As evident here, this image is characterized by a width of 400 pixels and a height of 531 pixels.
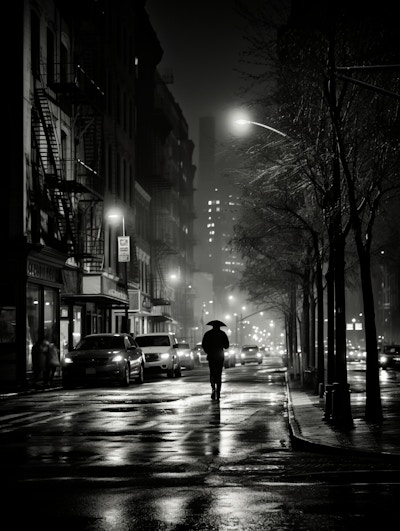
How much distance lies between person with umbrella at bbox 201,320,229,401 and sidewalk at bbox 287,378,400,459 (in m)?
2.96

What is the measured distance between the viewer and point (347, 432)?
15641mm

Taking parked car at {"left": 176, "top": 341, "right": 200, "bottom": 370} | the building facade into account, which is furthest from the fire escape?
parked car at {"left": 176, "top": 341, "right": 200, "bottom": 370}

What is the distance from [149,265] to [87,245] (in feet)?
82.8

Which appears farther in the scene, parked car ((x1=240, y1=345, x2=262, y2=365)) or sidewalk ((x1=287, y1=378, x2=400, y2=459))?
parked car ((x1=240, y1=345, x2=262, y2=365))

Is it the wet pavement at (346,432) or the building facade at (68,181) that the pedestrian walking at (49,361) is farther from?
the wet pavement at (346,432)

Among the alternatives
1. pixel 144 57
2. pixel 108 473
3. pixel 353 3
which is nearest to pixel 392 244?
pixel 353 3

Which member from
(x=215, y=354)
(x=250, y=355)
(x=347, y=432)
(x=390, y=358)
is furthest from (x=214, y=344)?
(x=250, y=355)

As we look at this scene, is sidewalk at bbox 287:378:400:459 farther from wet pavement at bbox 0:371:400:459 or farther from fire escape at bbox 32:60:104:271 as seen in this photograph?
fire escape at bbox 32:60:104:271

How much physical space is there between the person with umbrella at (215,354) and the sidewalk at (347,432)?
296 cm

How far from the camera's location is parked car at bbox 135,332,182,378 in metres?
43.5

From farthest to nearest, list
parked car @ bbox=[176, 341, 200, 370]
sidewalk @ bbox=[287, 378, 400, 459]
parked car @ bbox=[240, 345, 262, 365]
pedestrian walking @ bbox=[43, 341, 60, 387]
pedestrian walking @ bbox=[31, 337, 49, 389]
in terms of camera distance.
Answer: parked car @ bbox=[240, 345, 262, 365] → parked car @ bbox=[176, 341, 200, 370] → pedestrian walking @ bbox=[31, 337, 49, 389] → pedestrian walking @ bbox=[43, 341, 60, 387] → sidewalk @ bbox=[287, 378, 400, 459]

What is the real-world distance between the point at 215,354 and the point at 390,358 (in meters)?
37.8

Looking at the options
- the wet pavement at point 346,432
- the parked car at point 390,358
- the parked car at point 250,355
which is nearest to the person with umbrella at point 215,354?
the wet pavement at point 346,432

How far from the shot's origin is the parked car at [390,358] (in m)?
60.8
